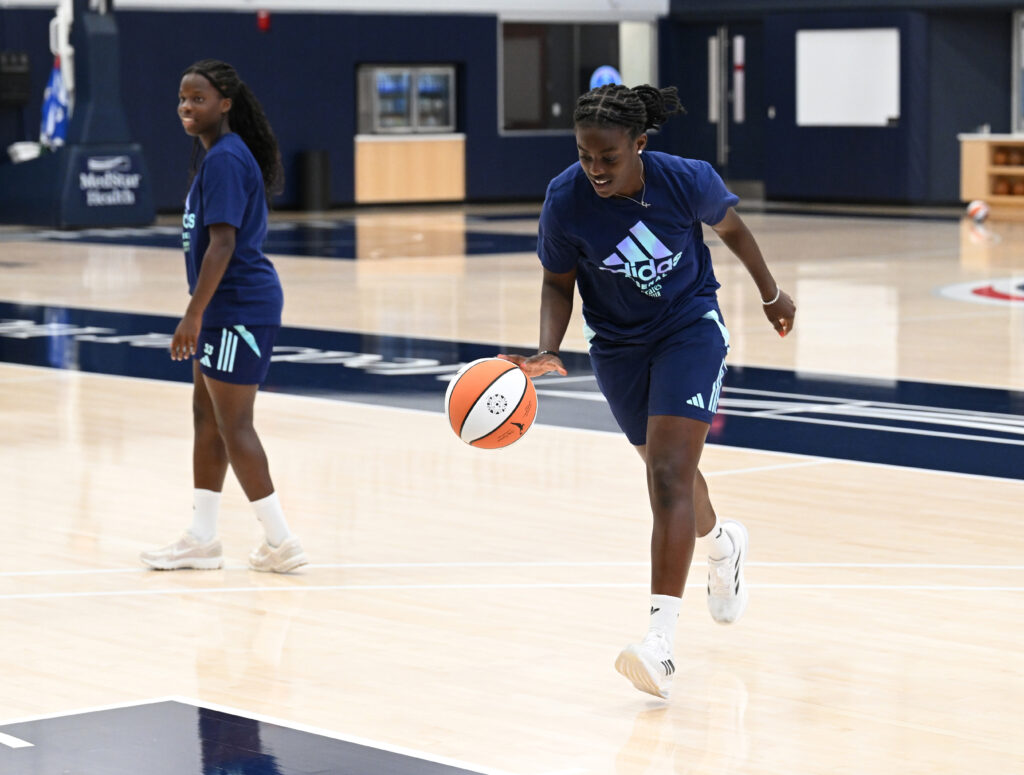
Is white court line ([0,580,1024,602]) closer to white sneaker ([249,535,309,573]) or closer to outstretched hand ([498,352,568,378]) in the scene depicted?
white sneaker ([249,535,309,573])

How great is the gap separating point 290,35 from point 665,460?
88.2 ft

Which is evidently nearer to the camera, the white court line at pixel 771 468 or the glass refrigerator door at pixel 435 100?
the white court line at pixel 771 468

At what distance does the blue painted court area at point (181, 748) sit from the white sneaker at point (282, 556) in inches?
68.7

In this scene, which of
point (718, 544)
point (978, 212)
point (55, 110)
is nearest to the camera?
point (718, 544)

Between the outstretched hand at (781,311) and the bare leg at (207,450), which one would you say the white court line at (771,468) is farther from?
the outstretched hand at (781,311)

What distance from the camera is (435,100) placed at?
3347 centimetres

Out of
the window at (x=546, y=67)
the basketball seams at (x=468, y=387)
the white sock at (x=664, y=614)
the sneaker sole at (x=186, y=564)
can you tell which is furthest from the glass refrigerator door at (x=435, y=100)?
the white sock at (x=664, y=614)

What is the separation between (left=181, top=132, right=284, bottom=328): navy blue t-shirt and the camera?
6910mm

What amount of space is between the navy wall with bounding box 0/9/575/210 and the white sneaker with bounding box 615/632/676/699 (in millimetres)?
25212

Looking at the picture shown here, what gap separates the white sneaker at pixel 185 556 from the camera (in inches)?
281

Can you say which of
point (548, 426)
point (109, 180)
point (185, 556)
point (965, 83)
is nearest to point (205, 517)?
point (185, 556)

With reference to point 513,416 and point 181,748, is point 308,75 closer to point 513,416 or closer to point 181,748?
point 513,416

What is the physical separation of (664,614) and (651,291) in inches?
35.9

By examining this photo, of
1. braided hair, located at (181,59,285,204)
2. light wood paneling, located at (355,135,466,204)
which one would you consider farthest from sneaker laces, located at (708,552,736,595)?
light wood paneling, located at (355,135,466,204)
